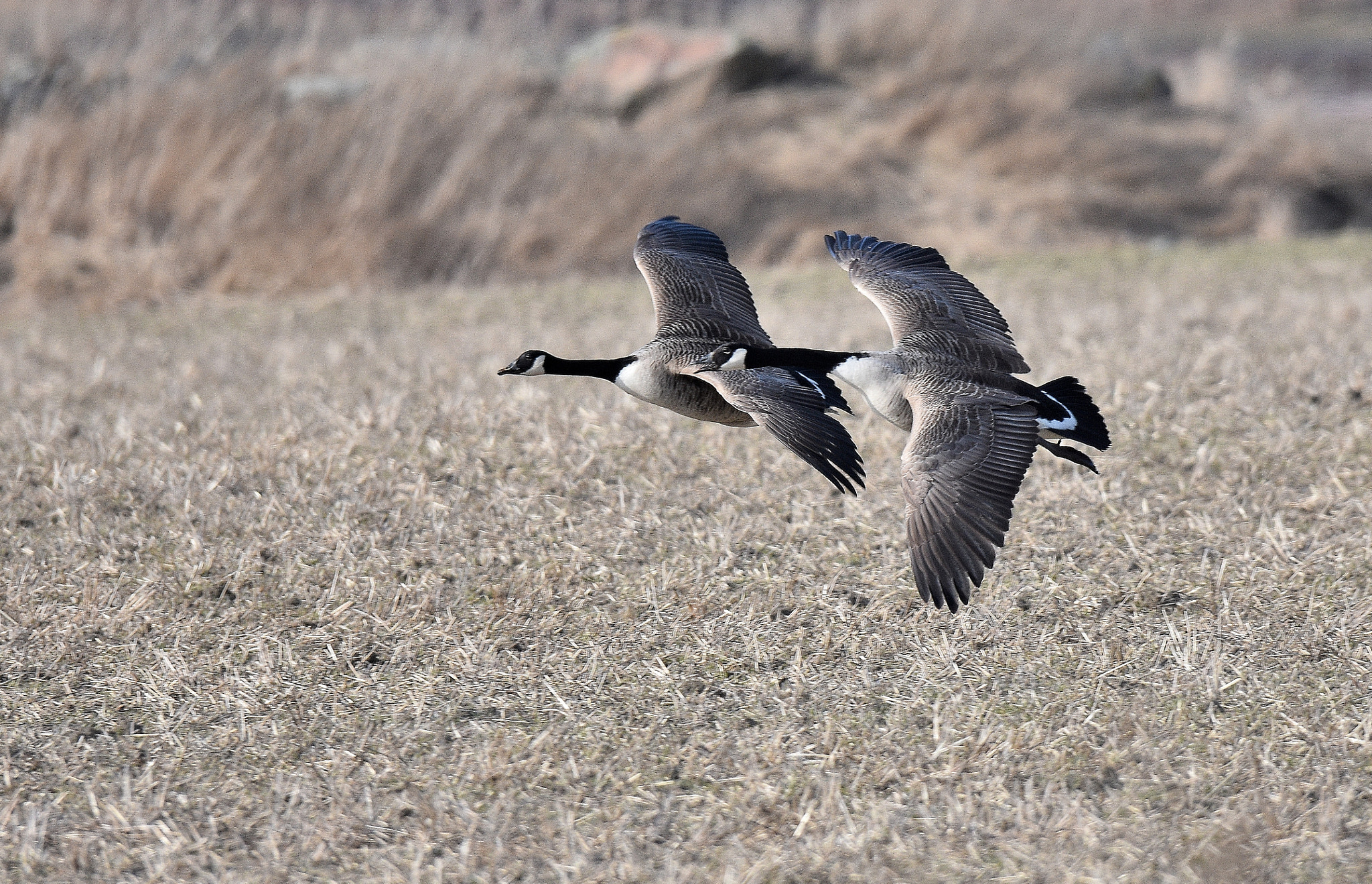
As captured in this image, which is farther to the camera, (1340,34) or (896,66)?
(1340,34)

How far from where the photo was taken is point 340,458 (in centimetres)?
500

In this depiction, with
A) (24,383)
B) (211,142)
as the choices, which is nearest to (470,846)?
(24,383)

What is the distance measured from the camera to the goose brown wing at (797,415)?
3.74 metres

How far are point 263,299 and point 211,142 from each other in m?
1.28

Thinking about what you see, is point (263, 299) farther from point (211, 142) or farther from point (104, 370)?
point (104, 370)

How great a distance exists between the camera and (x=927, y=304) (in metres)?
4.75

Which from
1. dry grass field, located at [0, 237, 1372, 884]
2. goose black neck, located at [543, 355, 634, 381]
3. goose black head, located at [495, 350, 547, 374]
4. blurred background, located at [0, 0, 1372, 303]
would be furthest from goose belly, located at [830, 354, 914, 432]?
blurred background, located at [0, 0, 1372, 303]

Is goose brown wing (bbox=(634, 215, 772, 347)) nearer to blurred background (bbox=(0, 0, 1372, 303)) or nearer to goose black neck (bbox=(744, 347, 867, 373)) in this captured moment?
goose black neck (bbox=(744, 347, 867, 373))

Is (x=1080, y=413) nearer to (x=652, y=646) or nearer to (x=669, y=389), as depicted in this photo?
(x=669, y=389)

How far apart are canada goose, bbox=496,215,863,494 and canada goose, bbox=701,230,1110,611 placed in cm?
12

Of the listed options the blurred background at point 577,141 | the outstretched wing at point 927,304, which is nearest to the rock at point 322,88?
the blurred background at point 577,141

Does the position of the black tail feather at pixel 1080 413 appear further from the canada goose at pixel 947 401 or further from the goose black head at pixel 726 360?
the goose black head at pixel 726 360

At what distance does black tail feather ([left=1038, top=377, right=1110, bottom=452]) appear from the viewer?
416cm

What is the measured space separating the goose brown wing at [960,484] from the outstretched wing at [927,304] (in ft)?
1.52
